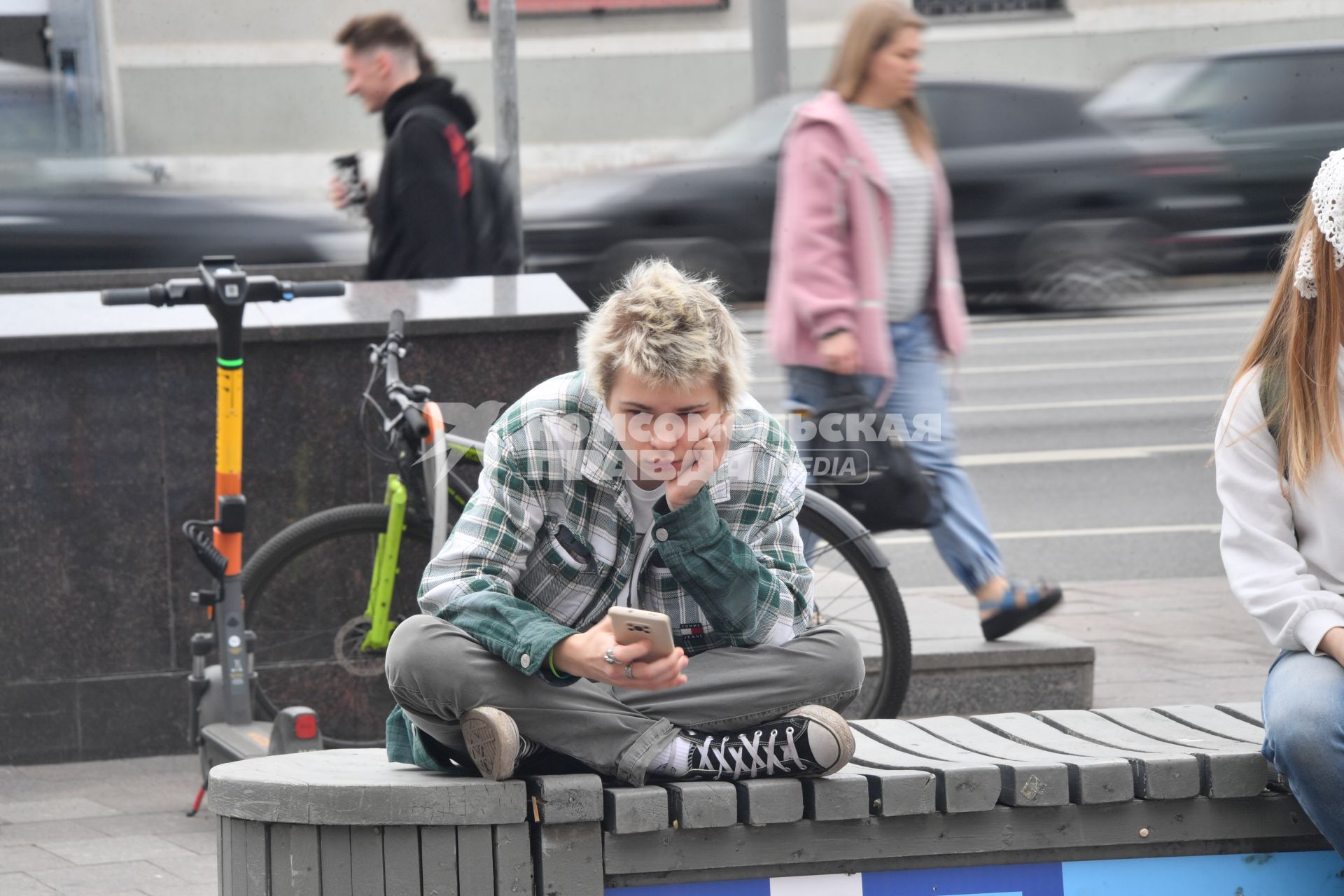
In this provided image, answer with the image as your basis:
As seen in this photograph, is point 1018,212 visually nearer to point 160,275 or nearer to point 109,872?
point 160,275

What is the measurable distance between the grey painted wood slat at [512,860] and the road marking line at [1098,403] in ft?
32.9

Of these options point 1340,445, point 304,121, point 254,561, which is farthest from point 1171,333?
point 1340,445

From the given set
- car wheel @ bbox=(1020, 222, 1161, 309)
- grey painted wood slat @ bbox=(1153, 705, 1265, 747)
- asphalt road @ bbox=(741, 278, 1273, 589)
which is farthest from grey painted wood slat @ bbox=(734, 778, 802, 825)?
car wheel @ bbox=(1020, 222, 1161, 309)

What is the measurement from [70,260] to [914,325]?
7.39 m

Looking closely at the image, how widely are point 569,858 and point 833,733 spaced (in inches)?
17.4

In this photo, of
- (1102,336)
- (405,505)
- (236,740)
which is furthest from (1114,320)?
(236,740)

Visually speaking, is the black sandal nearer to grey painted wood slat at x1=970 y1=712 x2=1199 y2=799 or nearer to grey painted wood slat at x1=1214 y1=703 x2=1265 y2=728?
grey painted wood slat at x1=1214 y1=703 x2=1265 y2=728

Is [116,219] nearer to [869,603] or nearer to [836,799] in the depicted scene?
[869,603]

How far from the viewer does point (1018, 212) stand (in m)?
15.1

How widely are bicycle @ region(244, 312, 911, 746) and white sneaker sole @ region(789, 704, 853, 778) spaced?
1691mm

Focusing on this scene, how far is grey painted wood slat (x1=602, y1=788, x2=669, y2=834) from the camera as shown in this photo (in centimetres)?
275

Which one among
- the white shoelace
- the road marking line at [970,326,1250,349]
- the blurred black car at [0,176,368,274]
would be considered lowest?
the white shoelace

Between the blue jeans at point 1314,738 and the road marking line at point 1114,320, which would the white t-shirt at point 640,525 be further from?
the road marking line at point 1114,320

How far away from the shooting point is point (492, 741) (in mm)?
2752
